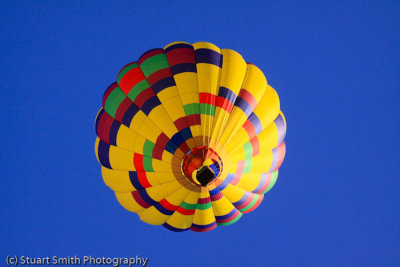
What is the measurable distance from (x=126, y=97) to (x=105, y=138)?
4.09ft

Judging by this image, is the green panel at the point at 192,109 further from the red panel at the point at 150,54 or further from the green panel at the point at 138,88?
the red panel at the point at 150,54

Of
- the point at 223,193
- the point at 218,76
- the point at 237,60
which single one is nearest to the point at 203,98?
the point at 218,76

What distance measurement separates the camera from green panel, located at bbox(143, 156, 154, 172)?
430 inches

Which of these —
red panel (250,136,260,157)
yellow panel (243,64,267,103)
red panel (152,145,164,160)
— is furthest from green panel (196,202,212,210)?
yellow panel (243,64,267,103)

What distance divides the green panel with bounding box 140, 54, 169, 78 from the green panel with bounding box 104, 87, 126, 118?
→ 878 mm

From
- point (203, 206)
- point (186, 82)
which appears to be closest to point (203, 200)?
point (203, 206)

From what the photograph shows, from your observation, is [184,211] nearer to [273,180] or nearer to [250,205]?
[250,205]

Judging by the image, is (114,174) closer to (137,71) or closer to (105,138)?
(105,138)

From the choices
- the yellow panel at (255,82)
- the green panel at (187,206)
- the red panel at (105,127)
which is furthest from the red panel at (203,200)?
the red panel at (105,127)

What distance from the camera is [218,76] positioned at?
1103 centimetres

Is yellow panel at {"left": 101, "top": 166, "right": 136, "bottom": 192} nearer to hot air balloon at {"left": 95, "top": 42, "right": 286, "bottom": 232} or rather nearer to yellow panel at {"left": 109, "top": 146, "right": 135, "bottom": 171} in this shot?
hot air balloon at {"left": 95, "top": 42, "right": 286, "bottom": 232}

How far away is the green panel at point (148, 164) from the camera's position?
10.9 m

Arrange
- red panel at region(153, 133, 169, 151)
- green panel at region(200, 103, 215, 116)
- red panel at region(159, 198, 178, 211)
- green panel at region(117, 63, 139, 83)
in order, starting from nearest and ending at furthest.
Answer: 1. green panel at region(200, 103, 215, 116)
2. red panel at region(153, 133, 169, 151)
3. red panel at region(159, 198, 178, 211)
4. green panel at region(117, 63, 139, 83)

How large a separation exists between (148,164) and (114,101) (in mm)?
1987
